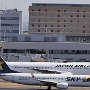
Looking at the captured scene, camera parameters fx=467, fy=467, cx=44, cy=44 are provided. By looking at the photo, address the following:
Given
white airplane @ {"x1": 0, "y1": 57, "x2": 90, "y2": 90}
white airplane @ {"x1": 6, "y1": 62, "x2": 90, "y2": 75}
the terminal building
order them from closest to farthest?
white airplane @ {"x1": 0, "y1": 57, "x2": 90, "y2": 90} < white airplane @ {"x1": 6, "y1": 62, "x2": 90, "y2": 75} < the terminal building

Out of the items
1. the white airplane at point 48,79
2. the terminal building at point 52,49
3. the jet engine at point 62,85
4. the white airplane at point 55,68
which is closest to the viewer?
the jet engine at point 62,85

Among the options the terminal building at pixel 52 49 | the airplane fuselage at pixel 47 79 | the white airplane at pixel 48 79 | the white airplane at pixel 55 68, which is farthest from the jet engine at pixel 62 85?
the terminal building at pixel 52 49

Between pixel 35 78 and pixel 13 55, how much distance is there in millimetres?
35693

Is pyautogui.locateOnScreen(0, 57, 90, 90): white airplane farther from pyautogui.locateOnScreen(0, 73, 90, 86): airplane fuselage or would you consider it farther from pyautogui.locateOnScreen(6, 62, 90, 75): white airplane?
pyautogui.locateOnScreen(6, 62, 90, 75): white airplane

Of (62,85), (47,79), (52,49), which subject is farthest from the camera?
(52,49)

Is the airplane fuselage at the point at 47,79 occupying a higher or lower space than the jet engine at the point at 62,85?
higher

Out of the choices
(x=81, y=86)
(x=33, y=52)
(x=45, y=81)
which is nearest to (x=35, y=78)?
(x=45, y=81)

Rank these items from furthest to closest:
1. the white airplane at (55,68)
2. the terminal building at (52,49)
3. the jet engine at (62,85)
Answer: the terminal building at (52,49)
the white airplane at (55,68)
the jet engine at (62,85)

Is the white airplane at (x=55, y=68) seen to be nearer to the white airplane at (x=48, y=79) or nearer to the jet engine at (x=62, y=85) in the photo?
the white airplane at (x=48, y=79)

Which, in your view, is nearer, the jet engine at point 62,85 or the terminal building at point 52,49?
the jet engine at point 62,85

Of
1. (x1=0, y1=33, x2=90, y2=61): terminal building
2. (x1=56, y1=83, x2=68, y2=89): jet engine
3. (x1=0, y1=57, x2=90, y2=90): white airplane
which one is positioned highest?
(x1=0, y1=33, x2=90, y2=61): terminal building

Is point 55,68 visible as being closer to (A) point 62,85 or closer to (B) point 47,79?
(B) point 47,79

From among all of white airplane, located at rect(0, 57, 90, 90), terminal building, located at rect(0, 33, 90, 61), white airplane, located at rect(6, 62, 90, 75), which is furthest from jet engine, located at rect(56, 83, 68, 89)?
terminal building, located at rect(0, 33, 90, 61)

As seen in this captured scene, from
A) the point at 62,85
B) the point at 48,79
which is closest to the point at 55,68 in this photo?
the point at 48,79
